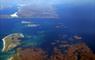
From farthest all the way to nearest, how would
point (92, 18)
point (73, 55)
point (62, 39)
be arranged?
point (92, 18)
point (62, 39)
point (73, 55)

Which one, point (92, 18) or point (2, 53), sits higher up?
point (92, 18)

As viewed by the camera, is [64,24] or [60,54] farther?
[64,24]

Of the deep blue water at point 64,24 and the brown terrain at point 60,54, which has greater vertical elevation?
the deep blue water at point 64,24

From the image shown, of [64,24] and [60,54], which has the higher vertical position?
[64,24]

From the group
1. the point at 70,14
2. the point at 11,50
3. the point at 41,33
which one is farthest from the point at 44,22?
the point at 11,50

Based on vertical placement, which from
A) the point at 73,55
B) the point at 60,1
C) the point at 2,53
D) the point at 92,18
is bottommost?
the point at 73,55

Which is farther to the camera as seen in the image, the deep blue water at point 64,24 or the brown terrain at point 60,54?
the deep blue water at point 64,24

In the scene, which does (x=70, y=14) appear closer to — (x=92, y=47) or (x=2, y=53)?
(x=92, y=47)

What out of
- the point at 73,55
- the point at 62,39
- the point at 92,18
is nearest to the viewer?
the point at 73,55
